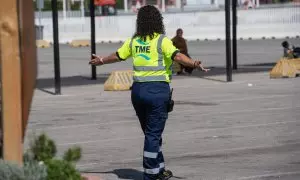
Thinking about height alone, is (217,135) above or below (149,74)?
below

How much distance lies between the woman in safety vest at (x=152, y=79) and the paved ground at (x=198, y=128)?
35.6 inches

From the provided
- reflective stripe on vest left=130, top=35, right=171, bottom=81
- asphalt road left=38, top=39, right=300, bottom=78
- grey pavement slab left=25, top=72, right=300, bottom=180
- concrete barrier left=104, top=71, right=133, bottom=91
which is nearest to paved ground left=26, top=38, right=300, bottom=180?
grey pavement slab left=25, top=72, right=300, bottom=180

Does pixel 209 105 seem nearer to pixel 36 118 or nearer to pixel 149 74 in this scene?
pixel 36 118

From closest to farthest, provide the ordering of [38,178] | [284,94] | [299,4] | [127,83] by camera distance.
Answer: [38,178] < [284,94] < [127,83] < [299,4]

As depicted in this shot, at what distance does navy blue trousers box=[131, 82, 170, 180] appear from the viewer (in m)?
10.7

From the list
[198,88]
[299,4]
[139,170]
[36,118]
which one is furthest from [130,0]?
[139,170]

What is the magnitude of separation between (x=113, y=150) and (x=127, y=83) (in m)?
11.3

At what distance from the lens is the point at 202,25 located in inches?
2717

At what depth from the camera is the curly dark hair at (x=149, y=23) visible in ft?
36.0

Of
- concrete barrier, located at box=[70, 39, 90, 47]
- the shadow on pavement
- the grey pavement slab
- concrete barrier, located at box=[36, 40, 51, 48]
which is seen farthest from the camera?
concrete barrier, located at box=[70, 39, 90, 47]

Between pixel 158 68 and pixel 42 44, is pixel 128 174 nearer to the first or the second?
pixel 158 68

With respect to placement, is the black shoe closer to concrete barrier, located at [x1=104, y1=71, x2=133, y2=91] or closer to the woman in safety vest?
the woman in safety vest

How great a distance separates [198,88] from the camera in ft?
84.0

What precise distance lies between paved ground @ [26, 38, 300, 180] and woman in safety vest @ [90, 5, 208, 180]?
0.90 metres
